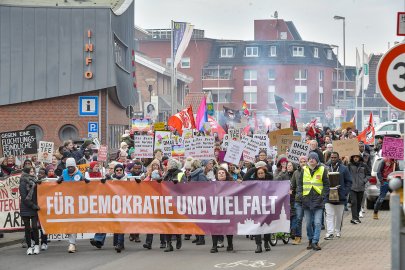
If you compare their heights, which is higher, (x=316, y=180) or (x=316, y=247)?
(x=316, y=180)

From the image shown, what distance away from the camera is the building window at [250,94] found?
118375mm

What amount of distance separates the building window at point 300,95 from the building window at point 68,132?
245 feet

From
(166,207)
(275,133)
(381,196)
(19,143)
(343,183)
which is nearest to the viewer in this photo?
(166,207)

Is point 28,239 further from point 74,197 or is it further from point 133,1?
point 133,1

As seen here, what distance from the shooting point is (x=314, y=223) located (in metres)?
18.9

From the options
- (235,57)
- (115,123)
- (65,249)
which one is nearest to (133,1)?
(115,123)

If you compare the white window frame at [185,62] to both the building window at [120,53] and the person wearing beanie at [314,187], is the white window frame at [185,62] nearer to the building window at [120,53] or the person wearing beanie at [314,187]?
the building window at [120,53]

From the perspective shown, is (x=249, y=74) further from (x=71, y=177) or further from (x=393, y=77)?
(x=393, y=77)

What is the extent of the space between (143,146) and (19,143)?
15.3 feet

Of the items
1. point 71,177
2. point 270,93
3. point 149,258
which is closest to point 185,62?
point 270,93

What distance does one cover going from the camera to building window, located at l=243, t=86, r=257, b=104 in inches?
4660

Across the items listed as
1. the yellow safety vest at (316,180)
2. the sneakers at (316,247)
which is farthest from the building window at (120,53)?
the sneakers at (316,247)

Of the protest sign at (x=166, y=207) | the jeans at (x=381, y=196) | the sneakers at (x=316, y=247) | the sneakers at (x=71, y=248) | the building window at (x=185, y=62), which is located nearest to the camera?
the sneakers at (x=316, y=247)

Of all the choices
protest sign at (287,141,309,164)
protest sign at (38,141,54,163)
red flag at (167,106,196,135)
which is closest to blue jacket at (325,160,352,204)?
protest sign at (287,141,309,164)
